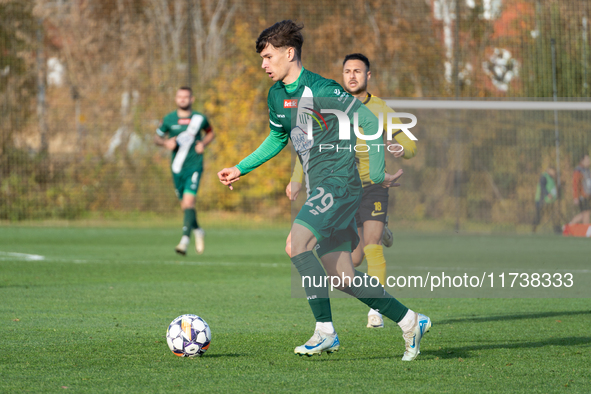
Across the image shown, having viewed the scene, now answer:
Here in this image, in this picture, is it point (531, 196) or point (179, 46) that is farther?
point (179, 46)

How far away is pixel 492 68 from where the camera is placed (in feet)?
58.6

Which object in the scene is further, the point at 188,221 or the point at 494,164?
the point at 188,221

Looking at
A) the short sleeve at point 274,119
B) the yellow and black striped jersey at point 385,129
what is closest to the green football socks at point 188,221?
the yellow and black striped jersey at point 385,129

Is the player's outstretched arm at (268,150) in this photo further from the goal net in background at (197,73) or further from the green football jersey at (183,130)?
the goal net in background at (197,73)

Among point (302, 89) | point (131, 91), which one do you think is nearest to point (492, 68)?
point (131, 91)

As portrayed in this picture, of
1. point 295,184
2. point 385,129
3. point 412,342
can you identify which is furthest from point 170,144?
point 412,342

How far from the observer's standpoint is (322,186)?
4281 millimetres

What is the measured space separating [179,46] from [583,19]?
939cm

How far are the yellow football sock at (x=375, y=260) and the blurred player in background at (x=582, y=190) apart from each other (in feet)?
10.3

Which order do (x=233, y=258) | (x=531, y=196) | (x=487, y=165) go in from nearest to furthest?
(x=531, y=196) → (x=487, y=165) → (x=233, y=258)

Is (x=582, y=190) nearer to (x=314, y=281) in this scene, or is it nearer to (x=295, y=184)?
(x=295, y=184)

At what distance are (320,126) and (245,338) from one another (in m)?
1.53

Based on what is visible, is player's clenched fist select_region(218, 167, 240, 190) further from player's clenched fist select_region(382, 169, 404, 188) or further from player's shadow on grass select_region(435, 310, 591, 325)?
player's shadow on grass select_region(435, 310, 591, 325)

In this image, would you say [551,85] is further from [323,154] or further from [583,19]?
[323,154]
